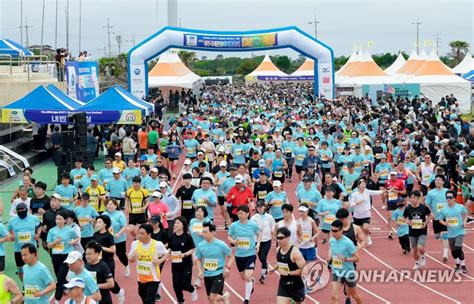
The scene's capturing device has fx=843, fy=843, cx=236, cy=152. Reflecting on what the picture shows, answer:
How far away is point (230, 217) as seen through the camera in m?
16.5

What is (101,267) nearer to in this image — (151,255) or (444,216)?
(151,255)

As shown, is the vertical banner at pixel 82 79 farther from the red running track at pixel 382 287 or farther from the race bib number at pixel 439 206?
the race bib number at pixel 439 206

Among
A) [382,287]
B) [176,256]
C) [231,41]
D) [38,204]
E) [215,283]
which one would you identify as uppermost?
[231,41]

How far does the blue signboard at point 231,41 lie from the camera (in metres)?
43.9

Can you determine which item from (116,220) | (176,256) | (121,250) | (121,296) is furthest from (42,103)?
(176,256)

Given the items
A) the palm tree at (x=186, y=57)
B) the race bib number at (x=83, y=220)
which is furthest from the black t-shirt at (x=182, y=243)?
the palm tree at (x=186, y=57)

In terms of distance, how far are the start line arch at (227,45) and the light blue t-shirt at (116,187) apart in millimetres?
27065

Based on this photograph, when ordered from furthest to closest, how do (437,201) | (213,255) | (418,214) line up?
(437,201) → (418,214) → (213,255)

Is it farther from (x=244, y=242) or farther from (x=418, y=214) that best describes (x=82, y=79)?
(x=244, y=242)

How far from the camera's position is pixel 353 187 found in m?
17.7

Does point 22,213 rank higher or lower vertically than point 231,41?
lower

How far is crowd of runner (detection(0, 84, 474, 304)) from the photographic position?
34.5 ft

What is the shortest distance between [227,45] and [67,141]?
2543cm

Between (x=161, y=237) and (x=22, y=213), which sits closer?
(x=161, y=237)
